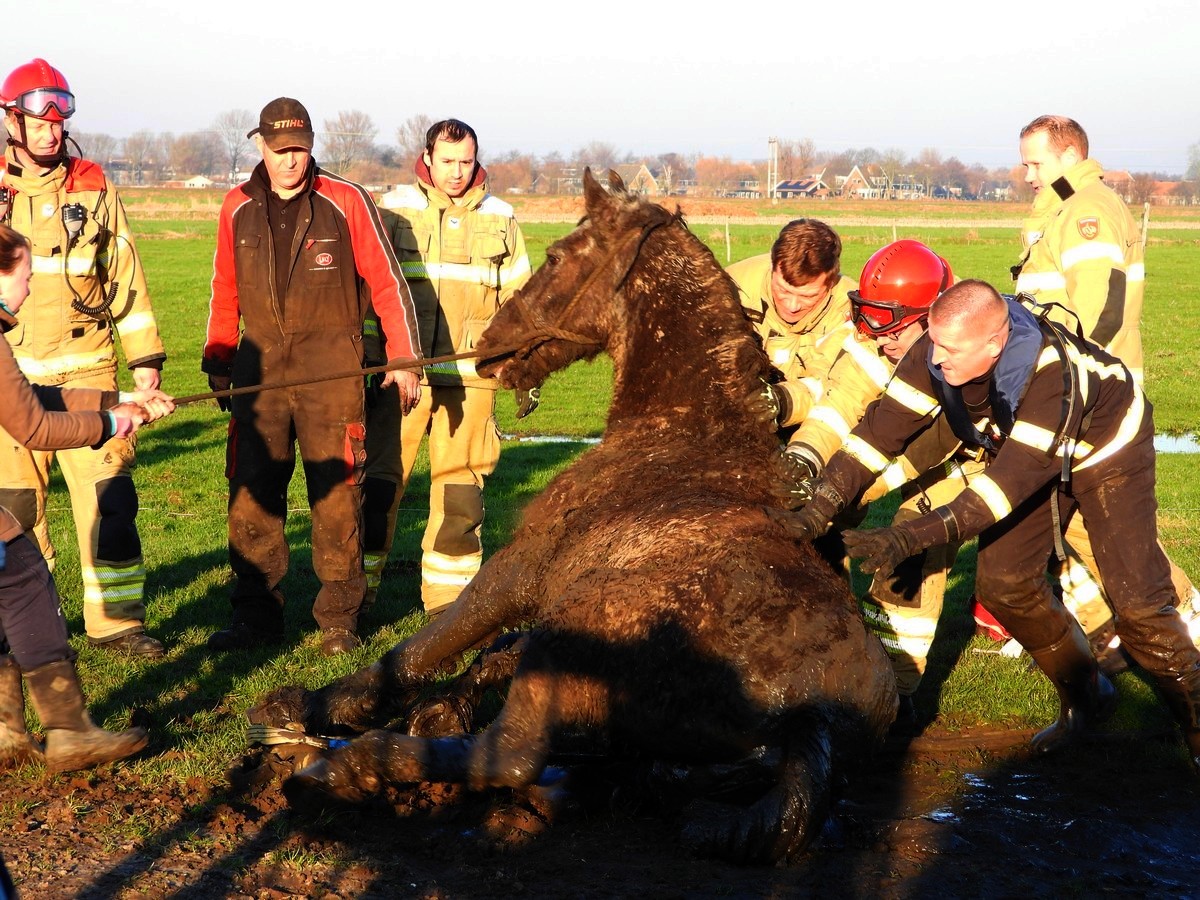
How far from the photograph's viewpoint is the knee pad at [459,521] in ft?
24.1

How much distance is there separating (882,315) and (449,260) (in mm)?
2834

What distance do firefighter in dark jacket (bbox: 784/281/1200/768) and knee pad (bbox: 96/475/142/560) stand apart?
384 cm

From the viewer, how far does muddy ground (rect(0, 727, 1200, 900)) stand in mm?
3898

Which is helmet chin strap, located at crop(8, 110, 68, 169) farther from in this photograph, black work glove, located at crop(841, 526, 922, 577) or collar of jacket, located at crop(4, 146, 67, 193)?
black work glove, located at crop(841, 526, 922, 577)

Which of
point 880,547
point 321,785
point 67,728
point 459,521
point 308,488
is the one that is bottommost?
point 321,785

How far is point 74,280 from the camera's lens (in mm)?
6578

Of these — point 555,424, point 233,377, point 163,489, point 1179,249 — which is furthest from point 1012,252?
point 233,377

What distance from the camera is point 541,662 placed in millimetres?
4484

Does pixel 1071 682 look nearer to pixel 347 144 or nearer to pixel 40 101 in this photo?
pixel 40 101

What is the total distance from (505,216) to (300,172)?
4.57ft

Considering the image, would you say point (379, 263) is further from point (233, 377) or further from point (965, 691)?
point (965, 691)

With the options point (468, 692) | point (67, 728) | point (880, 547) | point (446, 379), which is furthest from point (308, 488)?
point (880, 547)

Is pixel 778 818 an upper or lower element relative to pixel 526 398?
lower

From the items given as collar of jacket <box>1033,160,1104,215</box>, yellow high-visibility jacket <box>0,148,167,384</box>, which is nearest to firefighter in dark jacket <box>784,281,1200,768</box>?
collar of jacket <box>1033,160,1104,215</box>
